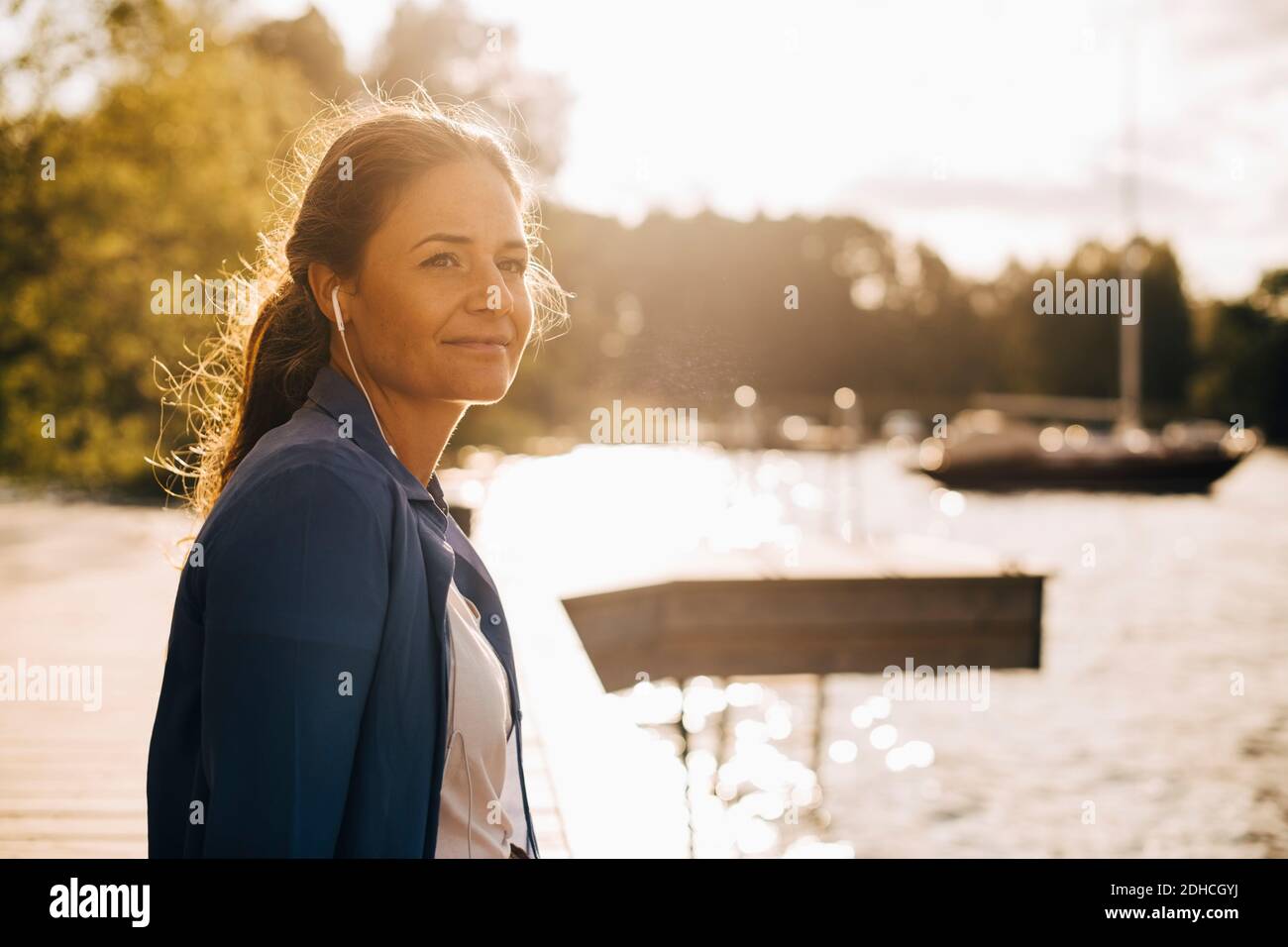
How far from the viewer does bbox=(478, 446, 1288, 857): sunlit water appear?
11.0m

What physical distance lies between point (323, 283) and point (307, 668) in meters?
0.70

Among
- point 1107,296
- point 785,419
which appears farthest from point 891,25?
point 1107,296

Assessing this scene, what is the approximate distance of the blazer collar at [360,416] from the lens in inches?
64.2

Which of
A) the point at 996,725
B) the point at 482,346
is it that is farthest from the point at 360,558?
the point at 996,725

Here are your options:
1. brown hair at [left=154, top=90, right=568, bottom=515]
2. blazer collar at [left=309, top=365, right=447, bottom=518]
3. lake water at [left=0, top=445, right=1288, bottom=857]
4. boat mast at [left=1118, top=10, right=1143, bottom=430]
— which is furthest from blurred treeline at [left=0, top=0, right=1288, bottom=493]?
boat mast at [left=1118, top=10, right=1143, bottom=430]

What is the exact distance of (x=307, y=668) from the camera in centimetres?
132

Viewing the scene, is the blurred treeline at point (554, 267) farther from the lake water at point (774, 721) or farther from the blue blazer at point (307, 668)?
the lake water at point (774, 721)

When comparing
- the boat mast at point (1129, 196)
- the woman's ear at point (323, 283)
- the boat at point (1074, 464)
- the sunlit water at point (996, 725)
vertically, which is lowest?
the sunlit water at point (996, 725)

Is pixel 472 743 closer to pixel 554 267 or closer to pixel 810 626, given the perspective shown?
pixel 810 626

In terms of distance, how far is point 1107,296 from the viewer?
69.1 metres

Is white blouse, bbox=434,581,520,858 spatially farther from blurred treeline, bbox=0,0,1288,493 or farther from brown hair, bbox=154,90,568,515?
blurred treeline, bbox=0,0,1288,493

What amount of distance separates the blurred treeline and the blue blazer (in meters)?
1.23

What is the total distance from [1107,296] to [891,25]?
47.0m

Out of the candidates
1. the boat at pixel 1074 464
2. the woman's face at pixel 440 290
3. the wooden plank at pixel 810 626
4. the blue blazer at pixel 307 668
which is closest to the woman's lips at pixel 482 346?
the woman's face at pixel 440 290
